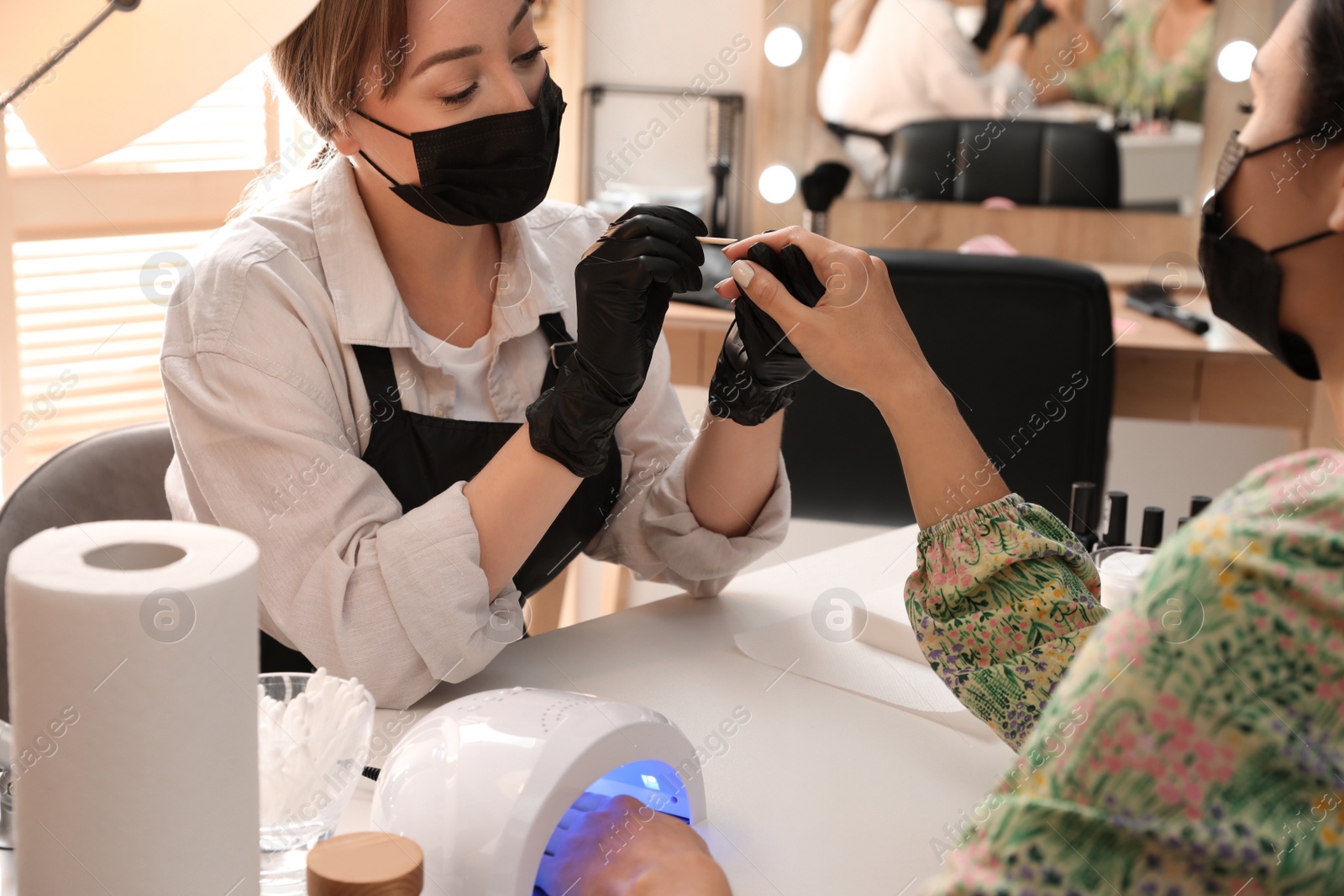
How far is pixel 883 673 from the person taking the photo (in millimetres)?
1036

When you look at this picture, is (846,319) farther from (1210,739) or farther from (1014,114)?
(1014,114)

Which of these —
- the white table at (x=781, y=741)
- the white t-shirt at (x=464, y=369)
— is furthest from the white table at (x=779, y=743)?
the white t-shirt at (x=464, y=369)

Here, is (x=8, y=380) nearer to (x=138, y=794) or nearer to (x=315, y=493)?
(x=315, y=493)

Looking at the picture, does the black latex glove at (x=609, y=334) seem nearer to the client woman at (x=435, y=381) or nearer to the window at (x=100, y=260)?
the client woman at (x=435, y=381)

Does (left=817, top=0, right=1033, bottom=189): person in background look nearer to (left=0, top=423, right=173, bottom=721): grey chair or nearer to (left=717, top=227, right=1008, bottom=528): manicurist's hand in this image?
(left=717, top=227, right=1008, bottom=528): manicurist's hand

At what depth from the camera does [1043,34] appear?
2.67m

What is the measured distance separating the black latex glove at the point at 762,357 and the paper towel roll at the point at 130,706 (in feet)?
1.87

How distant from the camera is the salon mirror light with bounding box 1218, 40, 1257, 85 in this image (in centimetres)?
260

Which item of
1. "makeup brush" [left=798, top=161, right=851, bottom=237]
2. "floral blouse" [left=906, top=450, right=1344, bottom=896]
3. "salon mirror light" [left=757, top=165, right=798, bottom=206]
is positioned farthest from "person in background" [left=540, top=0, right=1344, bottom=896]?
"salon mirror light" [left=757, top=165, right=798, bottom=206]

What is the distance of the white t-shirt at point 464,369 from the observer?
45.3 inches

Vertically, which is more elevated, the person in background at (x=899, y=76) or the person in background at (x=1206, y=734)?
the person in background at (x=899, y=76)

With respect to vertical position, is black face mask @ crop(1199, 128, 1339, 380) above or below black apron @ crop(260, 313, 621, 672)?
above

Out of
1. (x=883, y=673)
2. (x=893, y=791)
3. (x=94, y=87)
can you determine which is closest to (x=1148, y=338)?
(x=883, y=673)

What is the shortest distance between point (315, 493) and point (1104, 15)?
7.53ft
